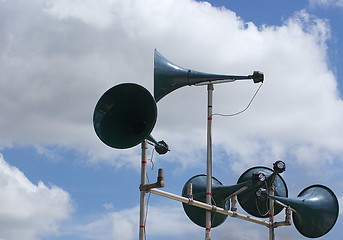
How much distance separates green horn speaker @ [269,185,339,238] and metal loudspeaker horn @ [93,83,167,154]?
6146mm

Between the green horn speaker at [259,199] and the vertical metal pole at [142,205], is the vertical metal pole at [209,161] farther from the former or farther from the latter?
the vertical metal pole at [142,205]

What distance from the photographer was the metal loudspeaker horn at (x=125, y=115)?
14.0 metres

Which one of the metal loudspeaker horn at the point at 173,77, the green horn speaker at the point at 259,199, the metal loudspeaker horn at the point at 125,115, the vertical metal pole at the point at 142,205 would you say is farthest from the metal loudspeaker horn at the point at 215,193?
the metal loudspeaker horn at the point at 125,115

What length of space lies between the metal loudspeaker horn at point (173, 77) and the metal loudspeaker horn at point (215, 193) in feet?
8.07

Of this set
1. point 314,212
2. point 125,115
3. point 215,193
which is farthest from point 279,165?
point 125,115

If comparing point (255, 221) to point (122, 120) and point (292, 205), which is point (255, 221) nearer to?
point (292, 205)

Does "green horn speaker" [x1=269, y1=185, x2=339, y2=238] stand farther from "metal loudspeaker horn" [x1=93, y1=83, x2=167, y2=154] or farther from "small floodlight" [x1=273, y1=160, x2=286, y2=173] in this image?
"metal loudspeaker horn" [x1=93, y1=83, x2=167, y2=154]

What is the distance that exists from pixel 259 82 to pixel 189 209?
12.8 ft

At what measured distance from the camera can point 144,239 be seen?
1416 cm

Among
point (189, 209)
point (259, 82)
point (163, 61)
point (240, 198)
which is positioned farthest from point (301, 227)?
point (163, 61)

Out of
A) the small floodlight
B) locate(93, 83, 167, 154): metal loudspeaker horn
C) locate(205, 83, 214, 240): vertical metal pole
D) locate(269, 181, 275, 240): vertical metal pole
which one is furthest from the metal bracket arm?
locate(269, 181, 275, 240): vertical metal pole

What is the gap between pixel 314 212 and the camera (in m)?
19.2

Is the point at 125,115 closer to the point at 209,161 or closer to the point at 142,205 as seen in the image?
the point at 142,205

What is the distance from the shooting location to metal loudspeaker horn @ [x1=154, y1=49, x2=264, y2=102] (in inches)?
666
